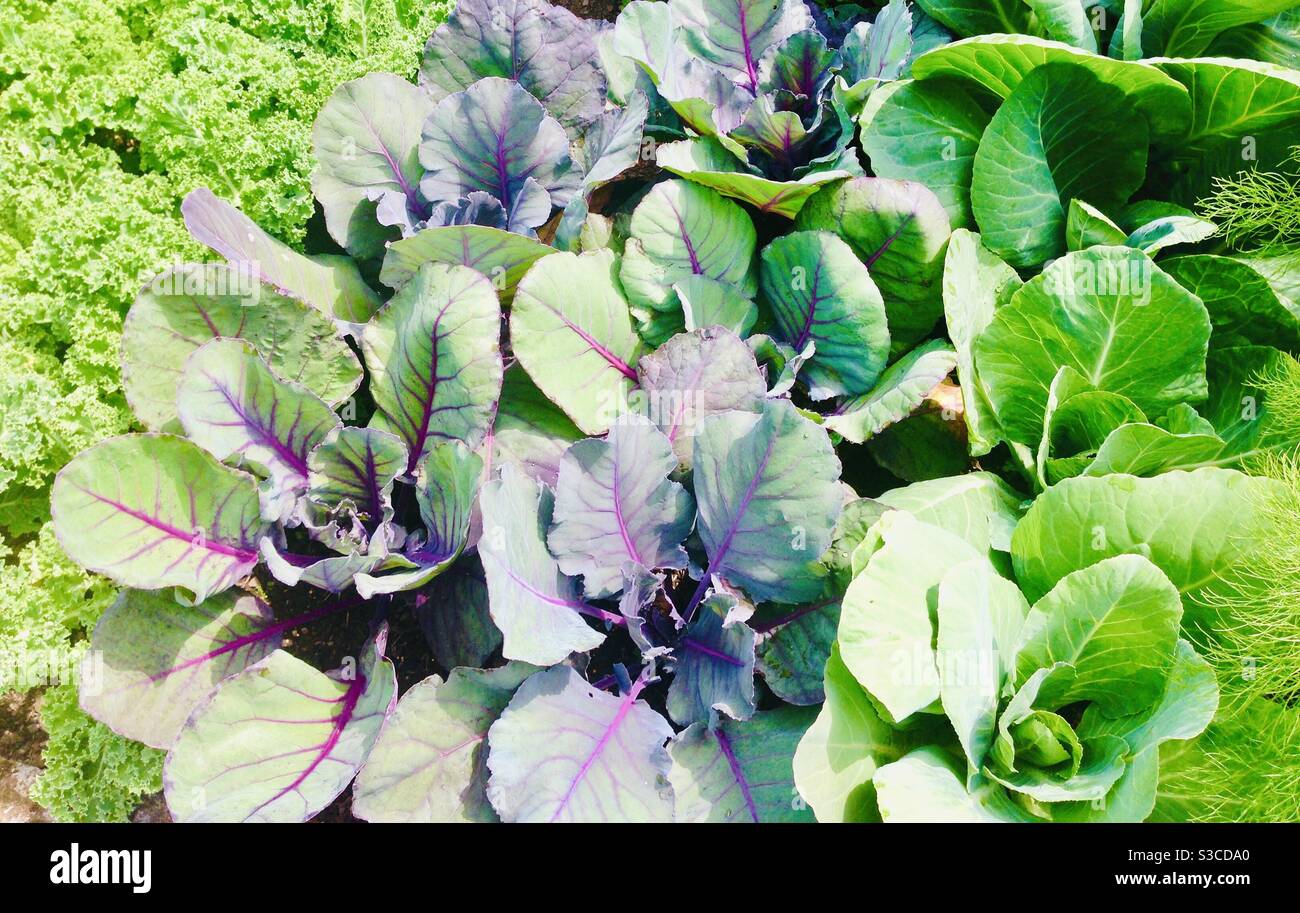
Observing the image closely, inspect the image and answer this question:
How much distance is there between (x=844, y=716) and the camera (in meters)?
1.36

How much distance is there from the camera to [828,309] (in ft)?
5.61

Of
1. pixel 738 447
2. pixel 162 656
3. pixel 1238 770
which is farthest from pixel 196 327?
pixel 1238 770

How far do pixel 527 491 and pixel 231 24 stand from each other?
1.24 meters

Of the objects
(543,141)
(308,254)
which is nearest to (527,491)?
(543,141)

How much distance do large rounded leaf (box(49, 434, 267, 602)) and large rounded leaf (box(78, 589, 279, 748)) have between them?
0.08 m

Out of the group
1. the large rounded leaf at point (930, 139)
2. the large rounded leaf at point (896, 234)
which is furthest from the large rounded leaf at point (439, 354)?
the large rounded leaf at point (930, 139)

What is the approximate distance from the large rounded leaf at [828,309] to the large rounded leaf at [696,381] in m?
0.20

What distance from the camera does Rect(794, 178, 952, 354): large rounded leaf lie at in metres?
1.68

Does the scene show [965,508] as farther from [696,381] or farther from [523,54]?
[523,54]

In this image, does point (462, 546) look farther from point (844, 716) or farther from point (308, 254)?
point (308, 254)

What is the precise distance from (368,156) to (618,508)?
0.89m

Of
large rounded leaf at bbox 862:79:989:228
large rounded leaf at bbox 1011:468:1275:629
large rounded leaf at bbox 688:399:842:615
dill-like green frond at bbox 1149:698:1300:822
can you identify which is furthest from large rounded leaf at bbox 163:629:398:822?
large rounded leaf at bbox 862:79:989:228

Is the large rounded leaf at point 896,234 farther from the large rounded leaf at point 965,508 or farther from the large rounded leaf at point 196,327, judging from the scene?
the large rounded leaf at point 196,327

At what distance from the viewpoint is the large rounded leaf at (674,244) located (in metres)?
1.73
